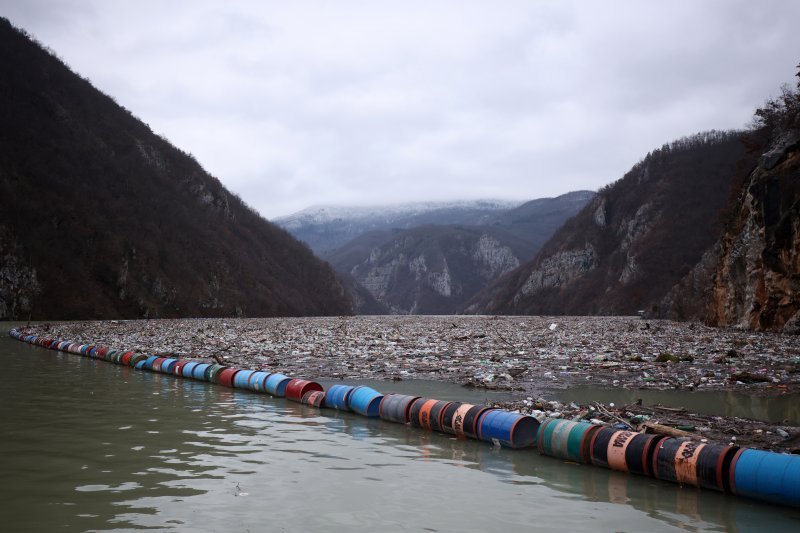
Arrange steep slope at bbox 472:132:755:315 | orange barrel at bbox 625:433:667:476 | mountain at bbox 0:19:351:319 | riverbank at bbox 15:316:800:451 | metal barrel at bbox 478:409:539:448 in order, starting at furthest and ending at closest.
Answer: steep slope at bbox 472:132:755:315 < mountain at bbox 0:19:351:319 < riverbank at bbox 15:316:800:451 < metal barrel at bbox 478:409:539:448 < orange barrel at bbox 625:433:667:476

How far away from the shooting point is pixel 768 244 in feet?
101

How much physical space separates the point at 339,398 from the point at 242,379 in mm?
3829

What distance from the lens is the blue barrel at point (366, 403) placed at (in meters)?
10.4

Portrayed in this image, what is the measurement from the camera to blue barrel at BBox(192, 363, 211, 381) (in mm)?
15417

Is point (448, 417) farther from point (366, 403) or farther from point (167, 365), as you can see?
point (167, 365)

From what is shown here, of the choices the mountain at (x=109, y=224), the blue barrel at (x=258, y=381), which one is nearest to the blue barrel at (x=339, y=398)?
the blue barrel at (x=258, y=381)

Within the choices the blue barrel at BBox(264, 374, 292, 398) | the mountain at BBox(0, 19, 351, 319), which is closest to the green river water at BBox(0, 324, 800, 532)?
the blue barrel at BBox(264, 374, 292, 398)

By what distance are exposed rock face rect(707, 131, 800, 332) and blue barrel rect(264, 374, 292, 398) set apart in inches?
927

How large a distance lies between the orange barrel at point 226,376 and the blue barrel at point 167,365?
270 centimetres

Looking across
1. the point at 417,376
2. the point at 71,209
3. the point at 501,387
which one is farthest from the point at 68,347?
the point at 71,209

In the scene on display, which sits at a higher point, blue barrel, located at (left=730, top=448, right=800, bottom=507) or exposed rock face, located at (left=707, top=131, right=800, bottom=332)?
exposed rock face, located at (left=707, top=131, right=800, bottom=332)

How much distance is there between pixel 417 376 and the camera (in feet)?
51.0

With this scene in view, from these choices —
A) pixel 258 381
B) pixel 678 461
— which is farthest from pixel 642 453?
pixel 258 381

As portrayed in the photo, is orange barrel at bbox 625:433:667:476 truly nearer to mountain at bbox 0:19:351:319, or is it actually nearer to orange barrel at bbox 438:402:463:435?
orange barrel at bbox 438:402:463:435
